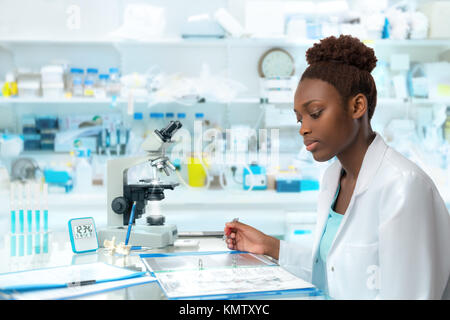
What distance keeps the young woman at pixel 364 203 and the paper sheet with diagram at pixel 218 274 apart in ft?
0.44

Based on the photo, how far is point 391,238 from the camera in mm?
1002

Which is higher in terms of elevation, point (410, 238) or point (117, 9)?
point (117, 9)

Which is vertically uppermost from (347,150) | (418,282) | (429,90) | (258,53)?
(258,53)

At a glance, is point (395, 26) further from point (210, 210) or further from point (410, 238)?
point (410, 238)

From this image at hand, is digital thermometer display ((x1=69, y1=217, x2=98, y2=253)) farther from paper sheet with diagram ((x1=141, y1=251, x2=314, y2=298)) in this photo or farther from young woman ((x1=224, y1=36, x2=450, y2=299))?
young woman ((x1=224, y1=36, x2=450, y2=299))

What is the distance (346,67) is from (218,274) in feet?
2.03

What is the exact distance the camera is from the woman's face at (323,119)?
1152 mm

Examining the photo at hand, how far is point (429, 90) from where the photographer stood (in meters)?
3.29

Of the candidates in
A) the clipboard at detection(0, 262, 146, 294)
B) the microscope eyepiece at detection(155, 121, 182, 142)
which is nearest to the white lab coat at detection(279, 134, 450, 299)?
the clipboard at detection(0, 262, 146, 294)

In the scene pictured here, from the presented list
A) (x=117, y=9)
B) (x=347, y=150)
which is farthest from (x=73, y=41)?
(x=347, y=150)

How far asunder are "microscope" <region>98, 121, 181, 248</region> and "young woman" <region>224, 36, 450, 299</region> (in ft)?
1.40

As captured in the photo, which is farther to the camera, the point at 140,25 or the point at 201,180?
the point at 201,180
